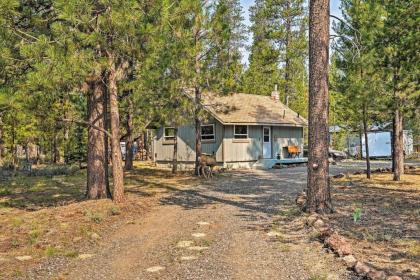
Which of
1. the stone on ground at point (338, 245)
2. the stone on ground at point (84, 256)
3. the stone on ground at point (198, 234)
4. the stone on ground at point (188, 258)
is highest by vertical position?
the stone on ground at point (338, 245)

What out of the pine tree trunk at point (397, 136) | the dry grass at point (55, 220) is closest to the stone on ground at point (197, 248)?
the dry grass at point (55, 220)

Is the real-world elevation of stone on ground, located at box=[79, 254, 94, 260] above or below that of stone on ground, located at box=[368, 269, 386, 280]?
below

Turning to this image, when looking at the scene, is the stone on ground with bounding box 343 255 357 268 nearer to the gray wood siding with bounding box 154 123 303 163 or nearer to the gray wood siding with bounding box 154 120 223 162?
the gray wood siding with bounding box 154 123 303 163

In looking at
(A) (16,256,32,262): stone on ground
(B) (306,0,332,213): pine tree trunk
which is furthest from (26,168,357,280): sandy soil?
(B) (306,0,332,213): pine tree trunk

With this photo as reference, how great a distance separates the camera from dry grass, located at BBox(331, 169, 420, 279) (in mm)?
5514

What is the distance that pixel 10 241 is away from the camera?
709cm

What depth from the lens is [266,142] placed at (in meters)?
25.3

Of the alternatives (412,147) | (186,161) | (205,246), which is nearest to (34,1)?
(205,246)

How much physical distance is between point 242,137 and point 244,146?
1.73ft

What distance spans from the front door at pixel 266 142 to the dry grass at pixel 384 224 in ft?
38.0

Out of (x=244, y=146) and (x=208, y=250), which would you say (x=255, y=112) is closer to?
(x=244, y=146)

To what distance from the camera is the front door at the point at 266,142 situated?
25.1 m

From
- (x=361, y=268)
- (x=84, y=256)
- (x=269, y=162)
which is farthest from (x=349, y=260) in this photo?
(x=269, y=162)

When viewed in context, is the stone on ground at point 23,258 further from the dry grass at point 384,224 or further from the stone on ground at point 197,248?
the dry grass at point 384,224
